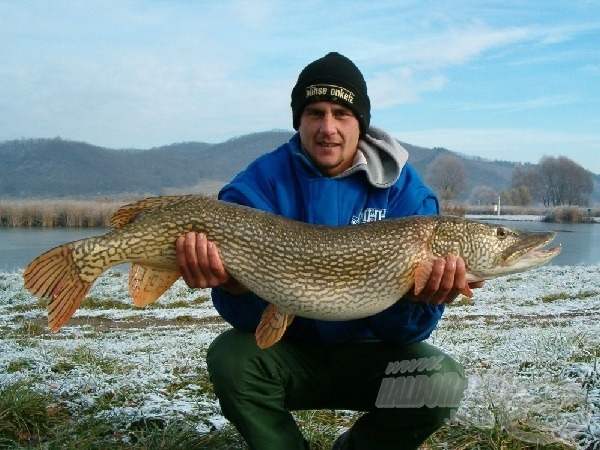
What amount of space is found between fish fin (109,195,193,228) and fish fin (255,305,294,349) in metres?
0.75

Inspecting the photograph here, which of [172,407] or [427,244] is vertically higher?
[427,244]

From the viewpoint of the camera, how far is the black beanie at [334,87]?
326 centimetres

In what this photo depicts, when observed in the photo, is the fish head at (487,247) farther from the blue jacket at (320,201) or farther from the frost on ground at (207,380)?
the frost on ground at (207,380)

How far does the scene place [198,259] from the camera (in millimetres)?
2842

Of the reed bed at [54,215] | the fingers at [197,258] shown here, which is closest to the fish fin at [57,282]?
the fingers at [197,258]

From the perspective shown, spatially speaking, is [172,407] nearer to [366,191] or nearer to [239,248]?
[239,248]

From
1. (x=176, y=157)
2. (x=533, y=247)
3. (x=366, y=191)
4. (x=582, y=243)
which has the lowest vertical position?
(x=582, y=243)

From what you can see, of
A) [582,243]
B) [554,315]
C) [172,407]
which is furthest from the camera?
[582,243]

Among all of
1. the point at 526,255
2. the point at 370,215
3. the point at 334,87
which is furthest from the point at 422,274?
the point at 334,87

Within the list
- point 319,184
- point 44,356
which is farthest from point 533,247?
point 44,356

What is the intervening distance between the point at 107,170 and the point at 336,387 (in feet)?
467

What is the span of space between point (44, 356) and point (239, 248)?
2.47m

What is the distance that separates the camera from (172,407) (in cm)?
344

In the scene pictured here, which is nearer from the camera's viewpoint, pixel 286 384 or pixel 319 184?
pixel 286 384
